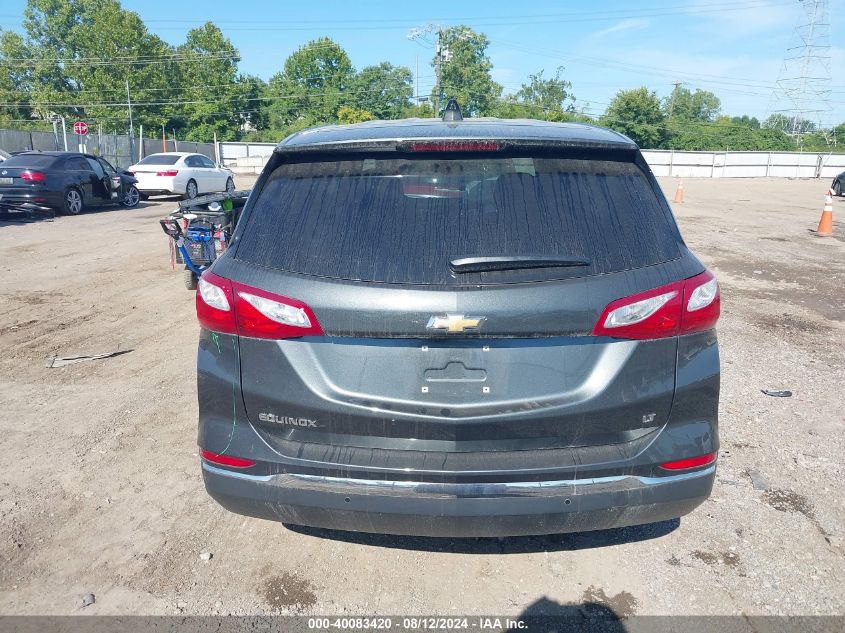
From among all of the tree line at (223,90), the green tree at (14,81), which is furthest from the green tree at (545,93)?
the green tree at (14,81)

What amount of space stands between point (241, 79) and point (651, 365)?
3538 inches

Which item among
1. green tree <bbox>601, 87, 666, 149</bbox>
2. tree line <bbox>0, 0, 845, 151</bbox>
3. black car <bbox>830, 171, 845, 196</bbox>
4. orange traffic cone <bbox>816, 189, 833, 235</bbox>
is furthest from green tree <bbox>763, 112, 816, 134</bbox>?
orange traffic cone <bbox>816, 189, 833, 235</bbox>

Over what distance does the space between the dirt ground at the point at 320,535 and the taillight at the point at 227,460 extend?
659 millimetres

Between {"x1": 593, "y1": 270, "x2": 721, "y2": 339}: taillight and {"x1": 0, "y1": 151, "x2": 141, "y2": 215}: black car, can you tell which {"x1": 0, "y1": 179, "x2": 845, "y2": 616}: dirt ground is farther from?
{"x1": 0, "y1": 151, "x2": 141, "y2": 215}: black car

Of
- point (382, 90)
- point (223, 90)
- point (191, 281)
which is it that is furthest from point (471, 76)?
point (191, 281)

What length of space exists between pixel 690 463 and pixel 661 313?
59 cm

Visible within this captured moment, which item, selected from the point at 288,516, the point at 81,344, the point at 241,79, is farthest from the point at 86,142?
the point at 241,79

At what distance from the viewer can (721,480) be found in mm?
3742

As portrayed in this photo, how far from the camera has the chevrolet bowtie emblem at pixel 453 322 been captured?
2.25 meters

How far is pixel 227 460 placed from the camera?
250 centimetres

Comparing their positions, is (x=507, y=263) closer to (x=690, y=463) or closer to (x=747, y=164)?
(x=690, y=463)

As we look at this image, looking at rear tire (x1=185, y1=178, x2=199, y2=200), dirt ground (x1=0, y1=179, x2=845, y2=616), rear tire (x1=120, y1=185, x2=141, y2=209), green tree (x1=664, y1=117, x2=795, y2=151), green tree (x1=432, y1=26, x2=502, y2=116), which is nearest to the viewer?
dirt ground (x1=0, y1=179, x2=845, y2=616)

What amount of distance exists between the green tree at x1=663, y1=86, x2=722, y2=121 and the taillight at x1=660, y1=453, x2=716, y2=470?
11598 centimetres

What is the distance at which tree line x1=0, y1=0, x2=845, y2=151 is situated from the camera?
236 feet
